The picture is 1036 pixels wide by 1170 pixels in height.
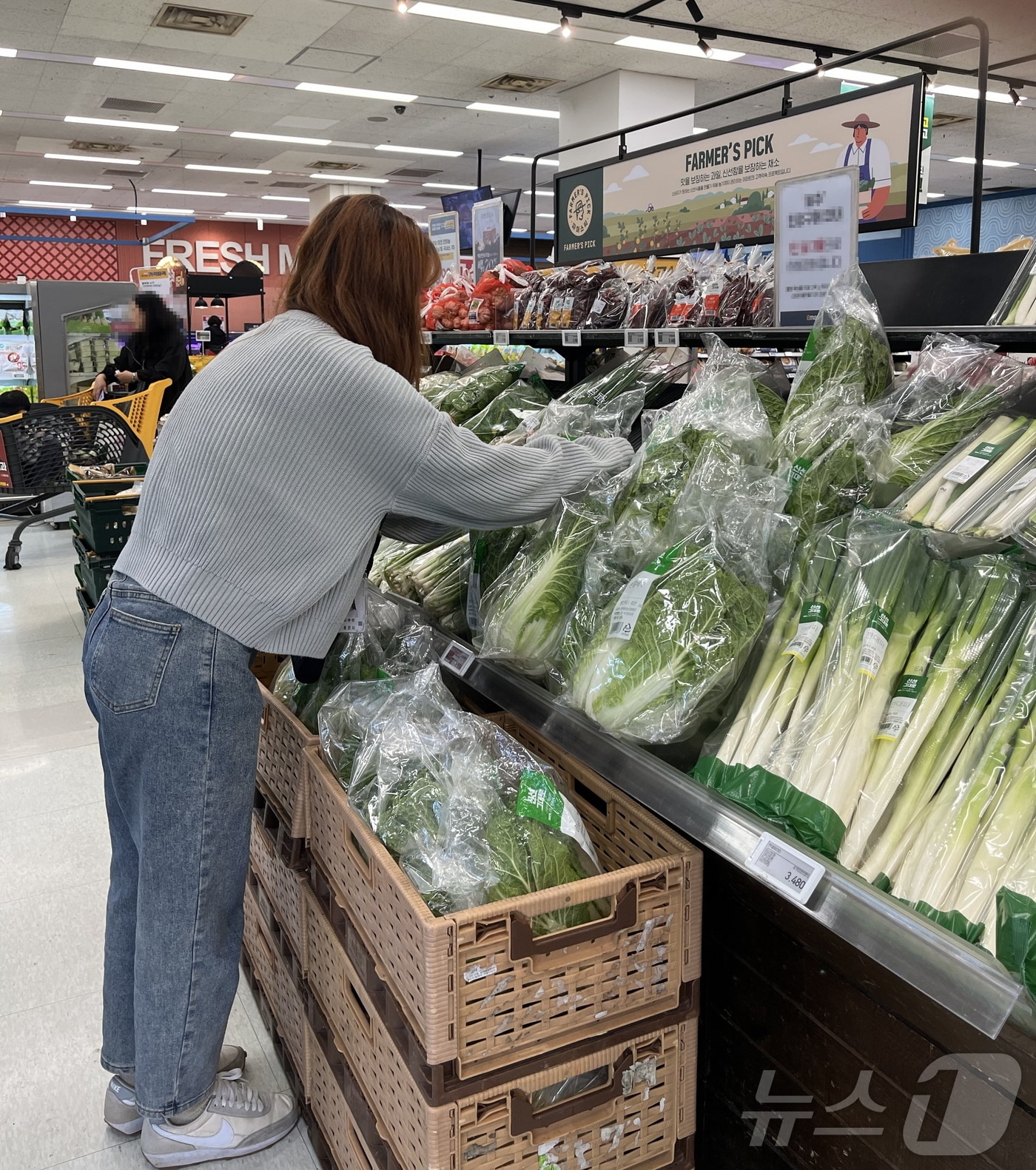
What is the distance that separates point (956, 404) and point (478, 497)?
805mm

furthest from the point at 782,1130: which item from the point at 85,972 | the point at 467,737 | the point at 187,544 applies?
the point at 85,972

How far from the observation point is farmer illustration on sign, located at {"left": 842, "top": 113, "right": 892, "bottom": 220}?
311 centimetres

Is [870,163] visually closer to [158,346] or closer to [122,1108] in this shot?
[122,1108]

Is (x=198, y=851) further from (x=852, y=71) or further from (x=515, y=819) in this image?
(x=852, y=71)

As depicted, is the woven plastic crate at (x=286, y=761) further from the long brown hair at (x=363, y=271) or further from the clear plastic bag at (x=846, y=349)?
the clear plastic bag at (x=846, y=349)

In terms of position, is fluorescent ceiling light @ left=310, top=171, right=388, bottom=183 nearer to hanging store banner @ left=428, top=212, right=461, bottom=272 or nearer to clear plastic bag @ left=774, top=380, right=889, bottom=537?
hanging store banner @ left=428, top=212, right=461, bottom=272

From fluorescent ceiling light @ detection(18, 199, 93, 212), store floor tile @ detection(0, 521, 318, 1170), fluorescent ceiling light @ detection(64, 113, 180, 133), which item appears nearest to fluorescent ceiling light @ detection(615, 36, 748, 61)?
fluorescent ceiling light @ detection(64, 113, 180, 133)

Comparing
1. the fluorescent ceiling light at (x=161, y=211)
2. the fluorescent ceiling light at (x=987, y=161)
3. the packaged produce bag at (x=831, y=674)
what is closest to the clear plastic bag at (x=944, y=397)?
the packaged produce bag at (x=831, y=674)

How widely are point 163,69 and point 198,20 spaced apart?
1.55 metres

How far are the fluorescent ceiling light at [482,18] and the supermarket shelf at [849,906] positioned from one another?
7701 mm

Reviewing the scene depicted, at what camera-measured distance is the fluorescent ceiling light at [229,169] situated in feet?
47.5

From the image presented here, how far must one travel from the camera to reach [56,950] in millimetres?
2621

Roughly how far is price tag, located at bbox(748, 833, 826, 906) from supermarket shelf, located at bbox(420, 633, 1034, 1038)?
0.01m

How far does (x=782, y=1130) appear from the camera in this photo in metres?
1.61
